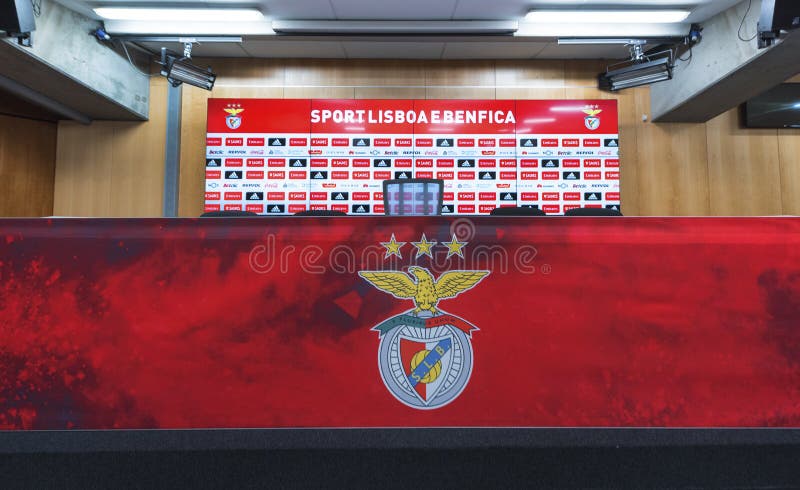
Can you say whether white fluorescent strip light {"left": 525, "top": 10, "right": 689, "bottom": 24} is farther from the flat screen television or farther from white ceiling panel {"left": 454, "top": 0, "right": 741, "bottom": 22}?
the flat screen television

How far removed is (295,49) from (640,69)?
3856 millimetres

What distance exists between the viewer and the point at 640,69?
174 inches

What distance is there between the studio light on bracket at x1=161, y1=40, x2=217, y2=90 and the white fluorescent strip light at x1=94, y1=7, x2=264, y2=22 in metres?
0.29

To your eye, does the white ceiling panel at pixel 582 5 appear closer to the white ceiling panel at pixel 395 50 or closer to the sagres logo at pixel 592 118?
the white ceiling panel at pixel 395 50

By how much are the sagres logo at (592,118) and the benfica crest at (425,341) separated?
4.24 meters

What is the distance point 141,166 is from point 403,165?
126 inches

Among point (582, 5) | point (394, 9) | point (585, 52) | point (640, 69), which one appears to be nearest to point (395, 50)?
point (394, 9)

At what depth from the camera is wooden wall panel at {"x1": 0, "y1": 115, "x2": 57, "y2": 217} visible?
4727 mm

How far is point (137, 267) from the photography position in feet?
4.41

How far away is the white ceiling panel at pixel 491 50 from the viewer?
4711 mm

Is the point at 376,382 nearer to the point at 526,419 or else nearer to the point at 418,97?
the point at 526,419

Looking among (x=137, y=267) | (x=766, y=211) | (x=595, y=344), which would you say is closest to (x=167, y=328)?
(x=137, y=267)

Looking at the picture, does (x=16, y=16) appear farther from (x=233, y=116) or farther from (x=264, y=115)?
(x=264, y=115)

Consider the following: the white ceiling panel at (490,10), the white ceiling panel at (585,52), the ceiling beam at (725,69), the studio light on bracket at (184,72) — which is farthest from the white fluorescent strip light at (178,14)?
the ceiling beam at (725,69)
